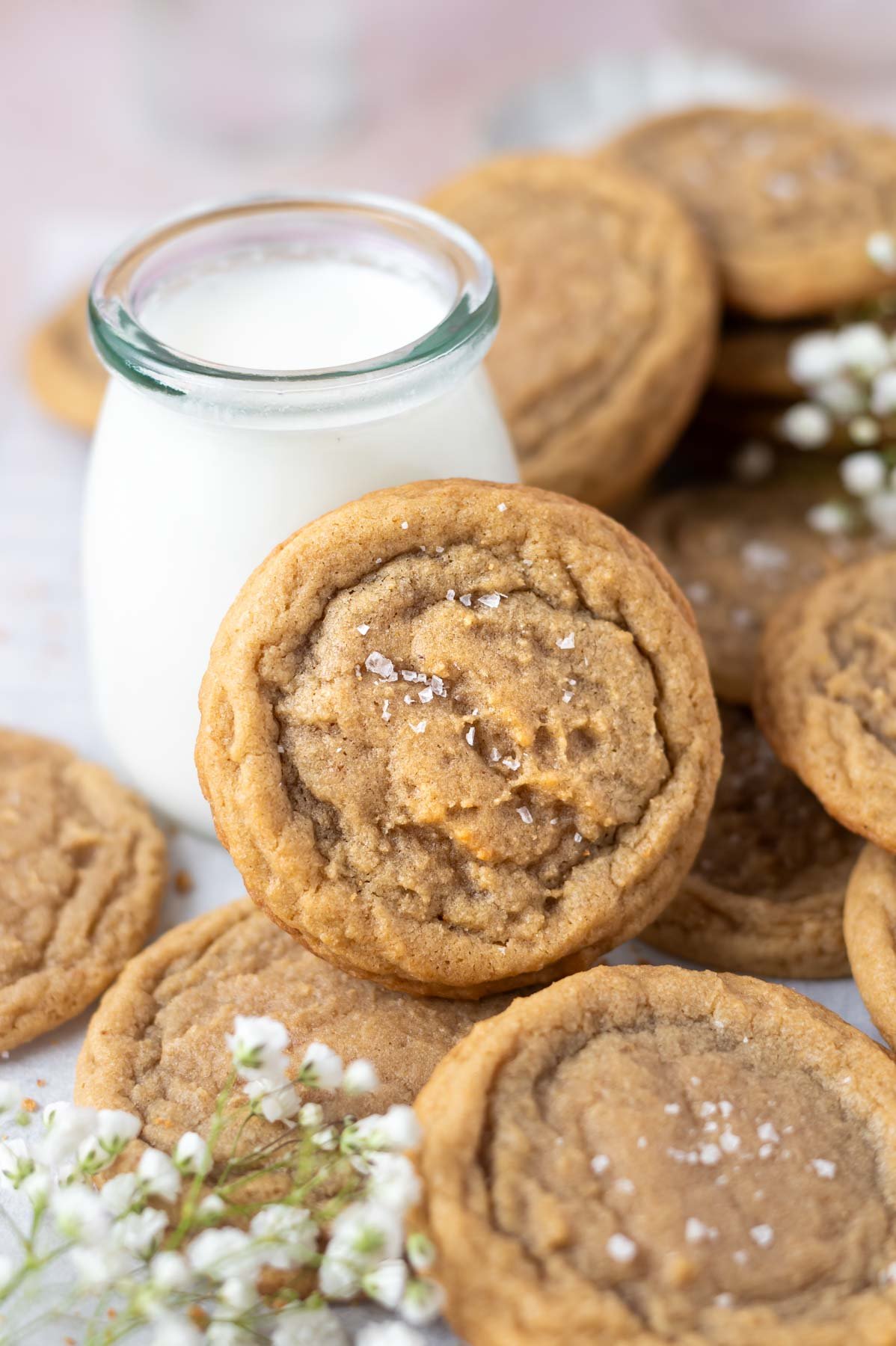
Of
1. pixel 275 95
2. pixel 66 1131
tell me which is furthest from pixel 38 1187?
pixel 275 95

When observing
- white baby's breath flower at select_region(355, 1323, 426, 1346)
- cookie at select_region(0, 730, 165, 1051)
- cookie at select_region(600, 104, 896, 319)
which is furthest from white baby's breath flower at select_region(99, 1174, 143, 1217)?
cookie at select_region(600, 104, 896, 319)

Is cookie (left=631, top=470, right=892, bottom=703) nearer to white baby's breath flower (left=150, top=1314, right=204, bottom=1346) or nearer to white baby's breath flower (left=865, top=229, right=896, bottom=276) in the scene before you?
white baby's breath flower (left=865, top=229, right=896, bottom=276)

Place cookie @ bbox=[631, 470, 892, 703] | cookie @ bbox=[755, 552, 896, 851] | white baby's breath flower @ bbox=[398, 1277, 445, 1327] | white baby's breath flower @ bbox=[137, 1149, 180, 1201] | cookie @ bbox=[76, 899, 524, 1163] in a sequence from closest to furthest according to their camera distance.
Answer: white baby's breath flower @ bbox=[398, 1277, 445, 1327], white baby's breath flower @ bbox=[137, 1149, 180, 1201], cookie @ bbox=[76, 899, 524, 1163], cookie @ bbox=[755, 552, 896, 851], cookie @ bbox=[631, 470, 892, 703]

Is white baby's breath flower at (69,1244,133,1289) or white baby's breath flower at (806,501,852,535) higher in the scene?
white baby's breath flower at (69,1244,133,1289)

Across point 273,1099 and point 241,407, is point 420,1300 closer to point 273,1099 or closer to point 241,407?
point 273,1099

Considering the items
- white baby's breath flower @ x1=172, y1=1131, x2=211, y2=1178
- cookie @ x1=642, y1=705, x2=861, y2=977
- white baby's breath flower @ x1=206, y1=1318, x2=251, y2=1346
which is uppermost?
white baby's breath flower @ x1=172, y1=1131, x2=211, y2=1178
